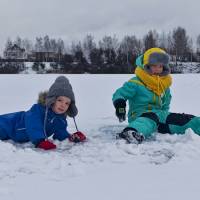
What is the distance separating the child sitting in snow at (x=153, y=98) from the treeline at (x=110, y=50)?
99.7ft

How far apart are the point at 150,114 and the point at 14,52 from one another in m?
52.0

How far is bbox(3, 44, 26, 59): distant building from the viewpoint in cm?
5212

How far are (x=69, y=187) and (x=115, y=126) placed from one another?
219 centimetres

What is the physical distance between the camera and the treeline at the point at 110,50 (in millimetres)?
38531

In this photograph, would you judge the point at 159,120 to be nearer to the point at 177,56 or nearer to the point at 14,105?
the point at 14,105

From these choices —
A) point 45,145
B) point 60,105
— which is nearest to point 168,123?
Result: point 60,105

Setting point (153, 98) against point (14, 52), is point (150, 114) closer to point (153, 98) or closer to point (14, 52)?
point (153, 98)

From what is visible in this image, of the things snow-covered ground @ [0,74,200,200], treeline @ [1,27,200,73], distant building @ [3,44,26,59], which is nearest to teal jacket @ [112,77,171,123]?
snow-covered ground @ [0,74,200,200]

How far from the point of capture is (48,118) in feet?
11.9

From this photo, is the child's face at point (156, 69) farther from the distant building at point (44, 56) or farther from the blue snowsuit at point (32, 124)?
the distant building at point (44, 56)

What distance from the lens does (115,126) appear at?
437 cm

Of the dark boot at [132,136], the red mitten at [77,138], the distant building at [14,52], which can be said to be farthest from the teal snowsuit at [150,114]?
the distant building at [14,52]

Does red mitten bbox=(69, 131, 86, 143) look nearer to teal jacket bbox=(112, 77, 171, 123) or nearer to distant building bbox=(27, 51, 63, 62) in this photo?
teal jacket bbox=(112, 77, 171, 123)

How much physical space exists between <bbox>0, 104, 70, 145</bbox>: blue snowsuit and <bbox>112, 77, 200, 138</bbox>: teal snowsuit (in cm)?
60
